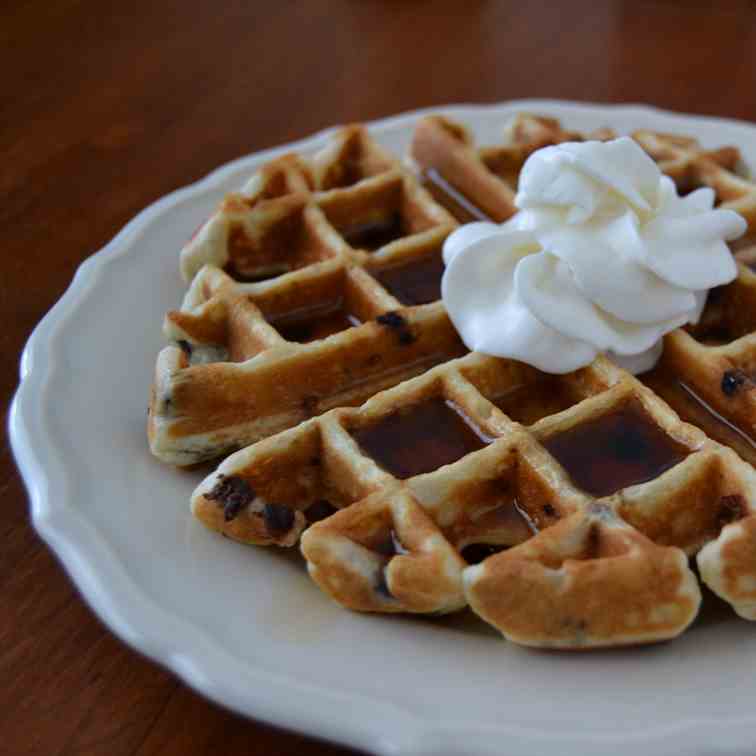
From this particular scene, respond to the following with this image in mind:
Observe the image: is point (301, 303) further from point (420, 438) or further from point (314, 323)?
point (420, 438)

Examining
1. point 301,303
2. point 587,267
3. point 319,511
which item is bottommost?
point 319,511

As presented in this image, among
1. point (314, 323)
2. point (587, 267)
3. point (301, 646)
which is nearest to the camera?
point (301, 646)

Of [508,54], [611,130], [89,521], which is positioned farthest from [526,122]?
[89,521]

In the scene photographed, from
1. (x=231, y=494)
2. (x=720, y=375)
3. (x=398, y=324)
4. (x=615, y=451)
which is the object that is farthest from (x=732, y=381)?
(x=231, y=494)

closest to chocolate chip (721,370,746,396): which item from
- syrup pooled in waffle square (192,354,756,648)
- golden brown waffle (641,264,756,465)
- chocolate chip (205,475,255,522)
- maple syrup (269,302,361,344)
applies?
golden brown waffle (641,264,756,465)

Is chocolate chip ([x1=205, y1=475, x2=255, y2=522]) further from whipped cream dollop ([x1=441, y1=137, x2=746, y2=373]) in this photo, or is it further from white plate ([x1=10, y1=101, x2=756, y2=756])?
whipped cream dollop ([x1=441, y1=137, x2=746, y2=373])

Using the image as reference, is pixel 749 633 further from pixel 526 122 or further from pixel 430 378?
pixel 526 122
